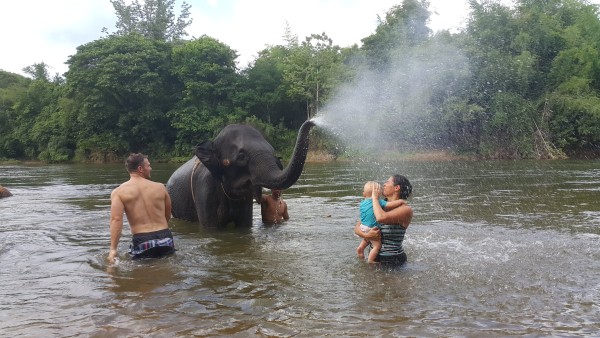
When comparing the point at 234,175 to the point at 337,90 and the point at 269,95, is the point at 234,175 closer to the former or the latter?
the point at 337,90

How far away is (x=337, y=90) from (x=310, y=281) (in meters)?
35.3

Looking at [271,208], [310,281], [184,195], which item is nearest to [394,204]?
[310,281]

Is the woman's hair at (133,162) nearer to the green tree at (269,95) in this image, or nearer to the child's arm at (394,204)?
the child's arm at (394,204)

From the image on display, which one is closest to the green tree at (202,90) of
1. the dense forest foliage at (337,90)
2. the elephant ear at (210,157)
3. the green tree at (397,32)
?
the dense forest foliage at (337,90)

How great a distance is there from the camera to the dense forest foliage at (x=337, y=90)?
117 ft

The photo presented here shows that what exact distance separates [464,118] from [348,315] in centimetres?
3132

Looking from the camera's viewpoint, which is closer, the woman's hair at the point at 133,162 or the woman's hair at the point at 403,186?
the woman's hair at the point at 403,186

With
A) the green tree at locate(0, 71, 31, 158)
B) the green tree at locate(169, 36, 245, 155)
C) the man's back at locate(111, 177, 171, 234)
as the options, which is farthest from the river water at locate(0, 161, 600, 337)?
the green tree at locate(0, 71, 31, 158)

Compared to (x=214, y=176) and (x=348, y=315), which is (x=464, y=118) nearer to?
(x=214, y=176)

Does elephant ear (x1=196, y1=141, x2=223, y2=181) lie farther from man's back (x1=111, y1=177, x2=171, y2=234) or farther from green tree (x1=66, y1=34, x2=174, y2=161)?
green tree (x1=66, y1=34, x2=174, y2=161)

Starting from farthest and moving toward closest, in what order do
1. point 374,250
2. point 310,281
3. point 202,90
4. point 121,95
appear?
point 121,95 → point 202,90 → point 374,250 → point 310,281

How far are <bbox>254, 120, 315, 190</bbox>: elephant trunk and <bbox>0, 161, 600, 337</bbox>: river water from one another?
883 millimetres

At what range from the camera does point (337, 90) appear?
132ft

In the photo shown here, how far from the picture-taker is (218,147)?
870 centimetres
